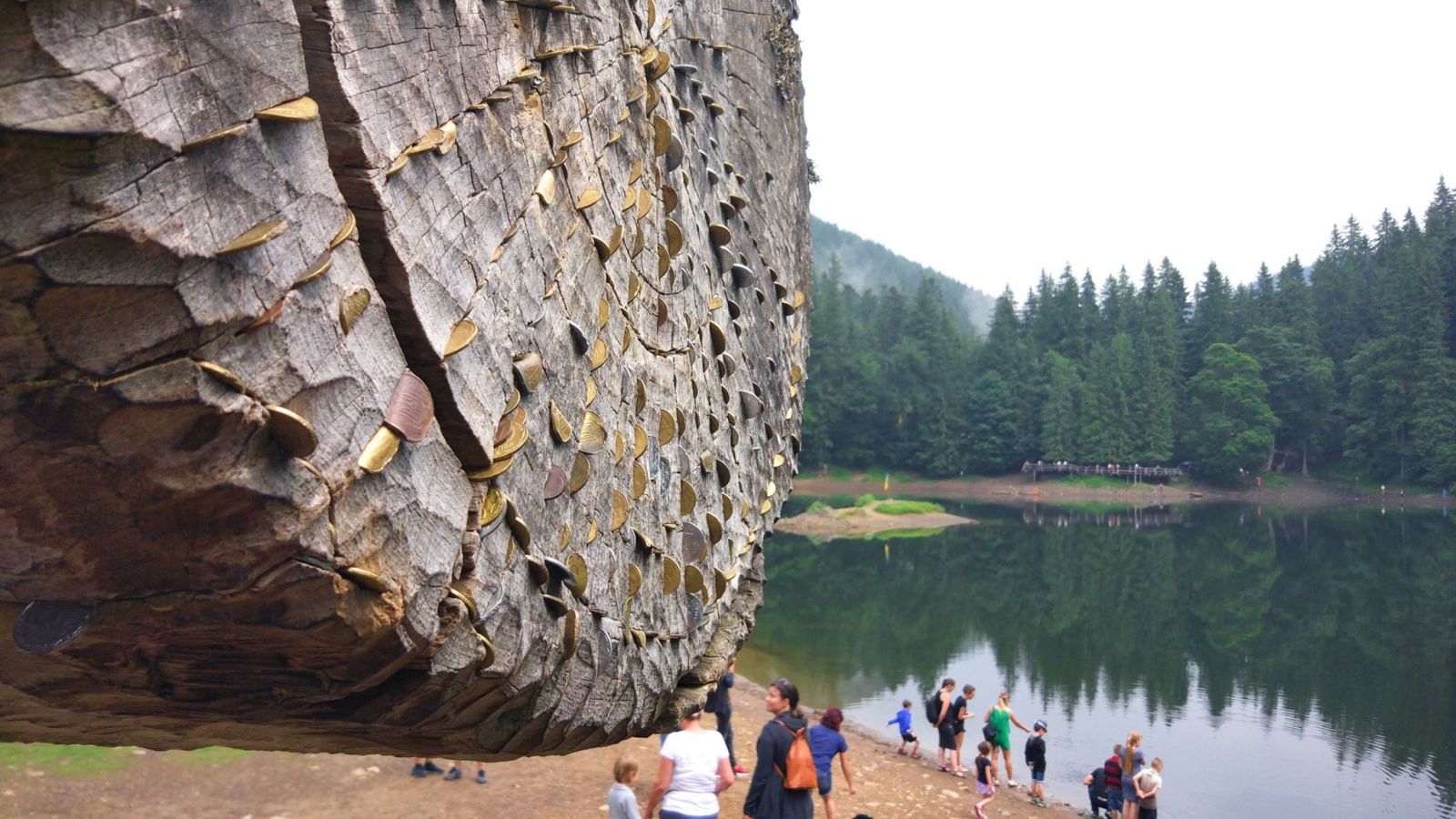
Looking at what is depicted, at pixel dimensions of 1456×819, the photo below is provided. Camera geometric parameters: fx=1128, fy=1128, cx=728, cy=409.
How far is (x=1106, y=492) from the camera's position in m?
66.1

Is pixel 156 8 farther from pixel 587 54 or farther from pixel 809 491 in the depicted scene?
pixel 809 491

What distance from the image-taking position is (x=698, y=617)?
13.5 ft

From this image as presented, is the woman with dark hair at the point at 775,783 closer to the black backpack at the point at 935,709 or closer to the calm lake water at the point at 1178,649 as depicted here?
the black backpack at the point at 935,709

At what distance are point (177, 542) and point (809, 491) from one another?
6727cm

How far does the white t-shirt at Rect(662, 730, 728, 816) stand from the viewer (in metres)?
4.94

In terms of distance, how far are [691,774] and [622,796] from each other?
136cm

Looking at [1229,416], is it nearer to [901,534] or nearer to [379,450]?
[901,534]

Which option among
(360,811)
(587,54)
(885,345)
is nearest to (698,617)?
(587,54)

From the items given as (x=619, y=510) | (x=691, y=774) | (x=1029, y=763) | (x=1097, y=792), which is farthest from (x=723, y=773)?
(x=1029, y=763)

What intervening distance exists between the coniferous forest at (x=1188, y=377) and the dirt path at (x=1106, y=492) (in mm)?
1255

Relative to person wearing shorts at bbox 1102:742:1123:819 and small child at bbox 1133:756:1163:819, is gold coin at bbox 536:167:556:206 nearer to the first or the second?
small child at bbox 1133:756:1163:819

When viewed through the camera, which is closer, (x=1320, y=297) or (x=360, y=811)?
(x=360, y=811)

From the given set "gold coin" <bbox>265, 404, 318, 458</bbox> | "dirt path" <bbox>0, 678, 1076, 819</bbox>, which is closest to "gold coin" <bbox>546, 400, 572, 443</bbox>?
"gold coin" <bbox>265, 404, 318, 458</bbox>

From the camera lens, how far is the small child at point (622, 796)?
20.2ft
